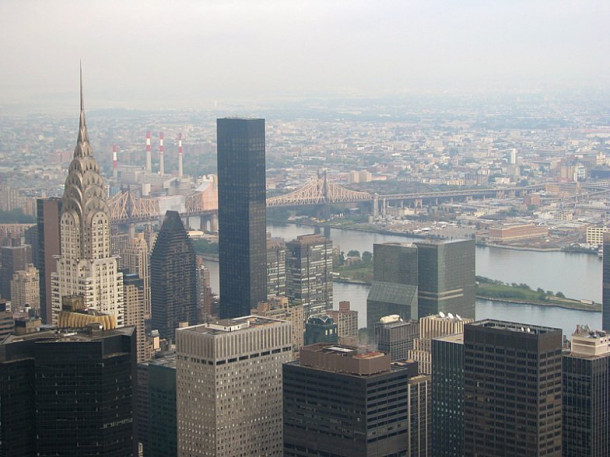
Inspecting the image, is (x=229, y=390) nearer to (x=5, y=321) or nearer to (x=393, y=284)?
(x=5, y=321)

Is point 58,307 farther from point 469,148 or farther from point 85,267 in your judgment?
point 469,148

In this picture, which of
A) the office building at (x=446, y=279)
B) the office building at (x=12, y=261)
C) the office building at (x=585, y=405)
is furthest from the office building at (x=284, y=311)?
the office building at (x=585, y=405)

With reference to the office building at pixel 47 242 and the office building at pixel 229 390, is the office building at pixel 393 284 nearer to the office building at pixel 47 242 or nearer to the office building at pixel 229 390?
the office building at pixel 47 242

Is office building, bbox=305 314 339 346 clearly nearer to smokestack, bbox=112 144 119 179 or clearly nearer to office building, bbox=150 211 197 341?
office building, bbox=150 211 197 341

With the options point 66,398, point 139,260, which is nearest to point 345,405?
point 66,398

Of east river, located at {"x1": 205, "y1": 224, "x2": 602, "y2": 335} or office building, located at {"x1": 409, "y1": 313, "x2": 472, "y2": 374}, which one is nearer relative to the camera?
office building, located at {"x1": 409, "y1": 313, "x2": 472, "y2": 374}

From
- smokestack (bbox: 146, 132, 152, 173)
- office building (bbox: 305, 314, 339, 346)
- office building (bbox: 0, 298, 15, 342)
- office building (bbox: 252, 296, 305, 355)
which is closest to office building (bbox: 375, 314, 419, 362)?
office building (bbox: 305, 314, 339, 346)

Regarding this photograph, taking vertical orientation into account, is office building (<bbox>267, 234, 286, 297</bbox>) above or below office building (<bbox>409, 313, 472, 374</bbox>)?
above
